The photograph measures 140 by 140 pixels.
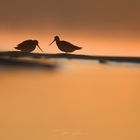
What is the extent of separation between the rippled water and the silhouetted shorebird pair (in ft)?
0.14

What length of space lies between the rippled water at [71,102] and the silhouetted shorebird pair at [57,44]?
0.04m

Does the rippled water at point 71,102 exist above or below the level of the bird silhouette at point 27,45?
below

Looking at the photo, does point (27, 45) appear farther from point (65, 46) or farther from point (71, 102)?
point (71, 102)

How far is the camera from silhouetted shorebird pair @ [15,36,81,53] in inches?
50.7

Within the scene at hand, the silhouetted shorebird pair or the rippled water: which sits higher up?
the silhouetted shorebird pair

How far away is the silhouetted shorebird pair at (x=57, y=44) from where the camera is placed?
4.22 feet

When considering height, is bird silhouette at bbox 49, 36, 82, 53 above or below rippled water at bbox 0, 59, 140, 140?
above

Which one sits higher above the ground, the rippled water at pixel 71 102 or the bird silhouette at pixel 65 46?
the bird silhouette at pixel 65 46

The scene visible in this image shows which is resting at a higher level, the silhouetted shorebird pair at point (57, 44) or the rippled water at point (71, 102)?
the silhouetted shorebird pair at point (57, 44)

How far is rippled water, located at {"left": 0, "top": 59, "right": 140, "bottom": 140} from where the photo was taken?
1.21m

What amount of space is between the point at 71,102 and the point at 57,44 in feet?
0.70

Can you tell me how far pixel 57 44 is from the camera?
1.31m

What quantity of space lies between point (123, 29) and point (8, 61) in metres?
0.43

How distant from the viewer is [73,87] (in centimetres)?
127
